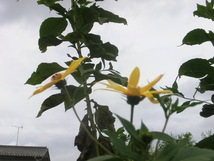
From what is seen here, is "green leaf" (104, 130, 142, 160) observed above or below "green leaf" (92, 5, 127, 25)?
below

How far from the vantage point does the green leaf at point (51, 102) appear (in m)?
1.22

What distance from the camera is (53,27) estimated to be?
4.76 feet

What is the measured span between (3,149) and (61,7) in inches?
823

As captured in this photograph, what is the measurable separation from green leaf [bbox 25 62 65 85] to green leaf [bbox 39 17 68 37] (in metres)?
0.24

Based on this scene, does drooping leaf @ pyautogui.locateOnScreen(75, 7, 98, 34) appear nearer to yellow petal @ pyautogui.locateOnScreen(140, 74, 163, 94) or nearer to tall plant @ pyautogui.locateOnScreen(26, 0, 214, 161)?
tall plant @ pyautogui.locateOnScreen(26, 0, 214, 161)

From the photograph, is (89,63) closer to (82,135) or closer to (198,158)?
(82,135)

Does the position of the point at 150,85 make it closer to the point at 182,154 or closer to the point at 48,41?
the point at 182,154

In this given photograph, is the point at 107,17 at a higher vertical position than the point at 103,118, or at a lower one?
higher

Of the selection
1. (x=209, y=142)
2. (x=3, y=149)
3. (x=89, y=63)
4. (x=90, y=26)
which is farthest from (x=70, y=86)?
(x=3, y=149)

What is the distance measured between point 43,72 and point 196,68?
0.64 meters

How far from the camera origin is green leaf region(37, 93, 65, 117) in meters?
1.22

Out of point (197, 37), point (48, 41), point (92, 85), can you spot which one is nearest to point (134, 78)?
point (92, 85)

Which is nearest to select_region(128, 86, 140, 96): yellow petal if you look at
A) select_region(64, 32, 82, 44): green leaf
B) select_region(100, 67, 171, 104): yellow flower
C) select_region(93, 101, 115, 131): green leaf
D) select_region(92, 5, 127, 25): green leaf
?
select_region(100, 67, 171, 104): yellow flower

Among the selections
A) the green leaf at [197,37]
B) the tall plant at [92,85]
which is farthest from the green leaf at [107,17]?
the green leaf at [197,37]
